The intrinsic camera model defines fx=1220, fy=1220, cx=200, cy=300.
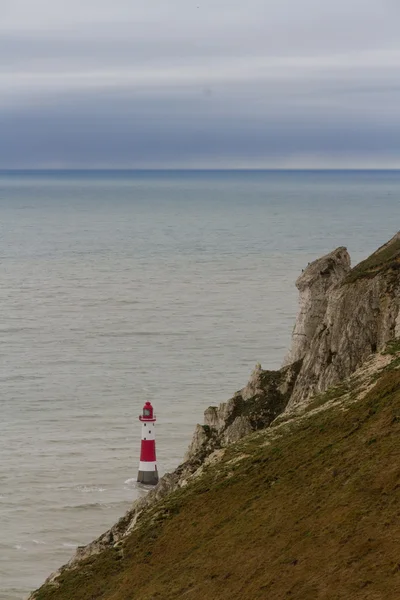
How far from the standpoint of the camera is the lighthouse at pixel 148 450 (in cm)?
4275

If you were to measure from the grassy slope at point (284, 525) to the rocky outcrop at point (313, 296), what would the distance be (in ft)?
27.0

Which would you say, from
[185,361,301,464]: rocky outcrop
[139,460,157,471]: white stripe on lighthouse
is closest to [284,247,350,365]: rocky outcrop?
[185,361,301,464]: rocky outcrop

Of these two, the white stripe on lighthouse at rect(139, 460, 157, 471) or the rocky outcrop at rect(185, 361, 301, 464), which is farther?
the white stripe on lighthouse at rect(139, 460, 157, 471)

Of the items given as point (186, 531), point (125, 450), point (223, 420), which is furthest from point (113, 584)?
point (125, 450)

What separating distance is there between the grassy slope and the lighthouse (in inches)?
596

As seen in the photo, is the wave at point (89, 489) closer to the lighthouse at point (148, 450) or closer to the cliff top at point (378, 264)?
the lighthouse at point (148, 450)

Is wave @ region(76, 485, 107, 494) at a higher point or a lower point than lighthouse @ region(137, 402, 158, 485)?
lower

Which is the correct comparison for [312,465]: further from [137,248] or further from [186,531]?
[137,248]

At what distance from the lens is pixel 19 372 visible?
203 ft

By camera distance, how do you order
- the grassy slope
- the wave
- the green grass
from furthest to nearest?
the wave
the green grass
the grassy slope

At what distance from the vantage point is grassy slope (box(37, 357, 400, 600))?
1888cm

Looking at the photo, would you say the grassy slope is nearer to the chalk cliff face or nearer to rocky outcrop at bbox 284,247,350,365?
the chalk cliff face

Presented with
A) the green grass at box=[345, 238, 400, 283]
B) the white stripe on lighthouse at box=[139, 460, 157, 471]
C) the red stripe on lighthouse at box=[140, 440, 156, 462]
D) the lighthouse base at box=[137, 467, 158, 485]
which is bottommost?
the lighthouse base at box=[137, 467, 158, 485]

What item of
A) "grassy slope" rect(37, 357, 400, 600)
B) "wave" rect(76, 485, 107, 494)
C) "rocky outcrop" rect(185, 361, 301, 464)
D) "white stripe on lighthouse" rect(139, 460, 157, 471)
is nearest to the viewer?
"grassy slope" rect(37, 357, 400, 600)
